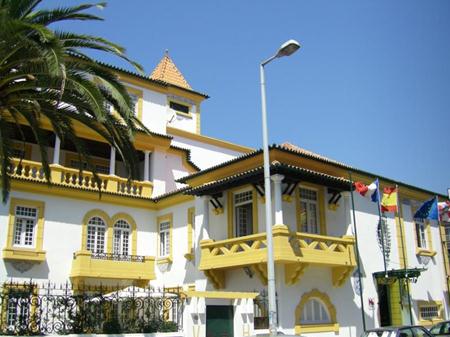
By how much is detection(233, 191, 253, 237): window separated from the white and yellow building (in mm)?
45

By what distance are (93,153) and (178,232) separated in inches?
290

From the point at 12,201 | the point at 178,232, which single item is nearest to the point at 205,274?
the point at 178,232

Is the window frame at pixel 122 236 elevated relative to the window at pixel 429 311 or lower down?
elevated

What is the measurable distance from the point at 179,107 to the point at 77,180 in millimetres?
10239

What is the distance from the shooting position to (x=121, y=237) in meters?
26.2

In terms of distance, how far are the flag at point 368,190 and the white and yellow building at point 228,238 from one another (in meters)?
0.69

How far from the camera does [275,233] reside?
18938mm

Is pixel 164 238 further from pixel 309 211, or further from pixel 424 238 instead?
pixel 424 238

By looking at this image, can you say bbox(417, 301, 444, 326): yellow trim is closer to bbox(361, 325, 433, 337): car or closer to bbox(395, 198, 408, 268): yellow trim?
bbox(395, 198, 408, 268): yellow trim

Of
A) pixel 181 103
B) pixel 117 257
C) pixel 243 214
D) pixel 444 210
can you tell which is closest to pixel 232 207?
pixel 243 214

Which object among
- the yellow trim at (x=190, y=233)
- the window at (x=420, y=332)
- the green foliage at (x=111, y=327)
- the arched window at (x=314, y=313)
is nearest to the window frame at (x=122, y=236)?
the yellow trim at (x=190, y=233)

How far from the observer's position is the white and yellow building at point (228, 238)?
19469mm

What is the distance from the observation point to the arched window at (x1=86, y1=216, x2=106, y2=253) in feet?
82.8

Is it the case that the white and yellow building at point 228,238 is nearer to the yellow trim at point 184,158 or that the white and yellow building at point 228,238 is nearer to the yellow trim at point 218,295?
the yellow trim at point 218,295
